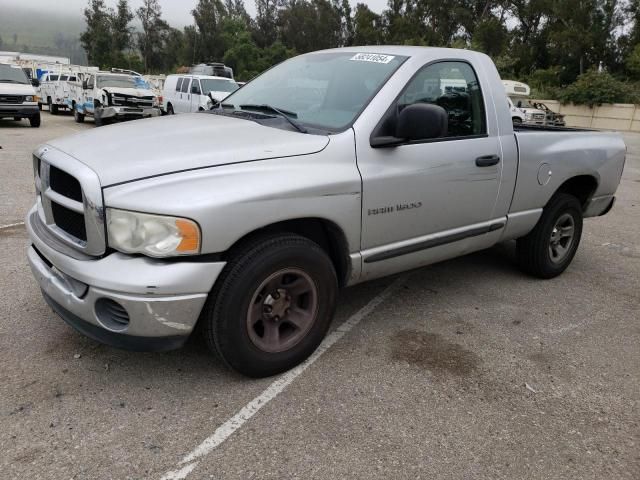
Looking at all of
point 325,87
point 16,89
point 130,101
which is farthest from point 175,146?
point 16,89

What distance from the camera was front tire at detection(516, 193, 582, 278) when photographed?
4.64 meters

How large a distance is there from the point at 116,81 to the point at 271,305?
16.6m

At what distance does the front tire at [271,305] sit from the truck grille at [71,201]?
63cm

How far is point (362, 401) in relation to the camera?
114 inches

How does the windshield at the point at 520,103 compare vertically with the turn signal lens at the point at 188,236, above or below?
below

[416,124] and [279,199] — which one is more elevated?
[416,124]

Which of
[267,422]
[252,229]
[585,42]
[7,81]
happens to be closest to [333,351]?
[267,422]

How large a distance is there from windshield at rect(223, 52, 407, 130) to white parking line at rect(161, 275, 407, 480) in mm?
1332

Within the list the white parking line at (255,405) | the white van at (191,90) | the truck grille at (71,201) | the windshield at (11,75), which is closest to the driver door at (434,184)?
the white parking line at (255,405)

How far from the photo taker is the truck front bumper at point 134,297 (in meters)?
2.51

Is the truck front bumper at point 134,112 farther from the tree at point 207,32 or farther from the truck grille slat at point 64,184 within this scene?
the tree at point 207,32

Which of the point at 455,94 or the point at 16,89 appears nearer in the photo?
the point at 455,94

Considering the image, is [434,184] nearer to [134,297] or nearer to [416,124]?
[416,124]

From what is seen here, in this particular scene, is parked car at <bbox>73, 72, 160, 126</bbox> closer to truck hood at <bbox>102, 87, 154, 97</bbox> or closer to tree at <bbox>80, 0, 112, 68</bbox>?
truck hood at <bbox>102, 87, 154, 97</bbox>
